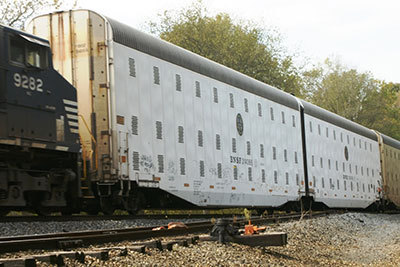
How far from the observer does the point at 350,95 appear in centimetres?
6303

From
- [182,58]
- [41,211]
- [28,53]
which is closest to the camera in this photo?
[28,53]

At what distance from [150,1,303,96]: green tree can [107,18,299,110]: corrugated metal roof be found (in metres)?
21.4

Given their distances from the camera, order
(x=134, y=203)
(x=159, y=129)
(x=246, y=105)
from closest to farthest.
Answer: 1. (x=134, y=203)
2. (x=159, y=129)
3. (x=246, y=105)

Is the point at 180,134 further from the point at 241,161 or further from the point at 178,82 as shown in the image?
the point at 241,161

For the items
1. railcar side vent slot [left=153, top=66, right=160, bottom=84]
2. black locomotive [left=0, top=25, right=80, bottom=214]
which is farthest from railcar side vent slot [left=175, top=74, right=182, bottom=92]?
black locomotive [left=0, top=25, right=80, bottom=214]

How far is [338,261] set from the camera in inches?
392

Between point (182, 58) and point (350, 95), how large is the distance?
49.7m

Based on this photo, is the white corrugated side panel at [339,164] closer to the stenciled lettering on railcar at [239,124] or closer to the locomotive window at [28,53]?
the stenciled lettering on railcar at [239,124]

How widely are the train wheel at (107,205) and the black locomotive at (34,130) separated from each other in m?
1.25

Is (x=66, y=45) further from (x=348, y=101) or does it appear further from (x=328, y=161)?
(x=348, y=101)

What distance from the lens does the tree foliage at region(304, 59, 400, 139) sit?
62.5 metres

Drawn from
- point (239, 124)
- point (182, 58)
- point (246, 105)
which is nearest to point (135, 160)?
point (182, 58)

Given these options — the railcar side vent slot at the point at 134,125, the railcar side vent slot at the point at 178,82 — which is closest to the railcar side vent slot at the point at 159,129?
the railcar side vent slot at the point at 134,125

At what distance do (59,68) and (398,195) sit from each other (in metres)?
30.4
